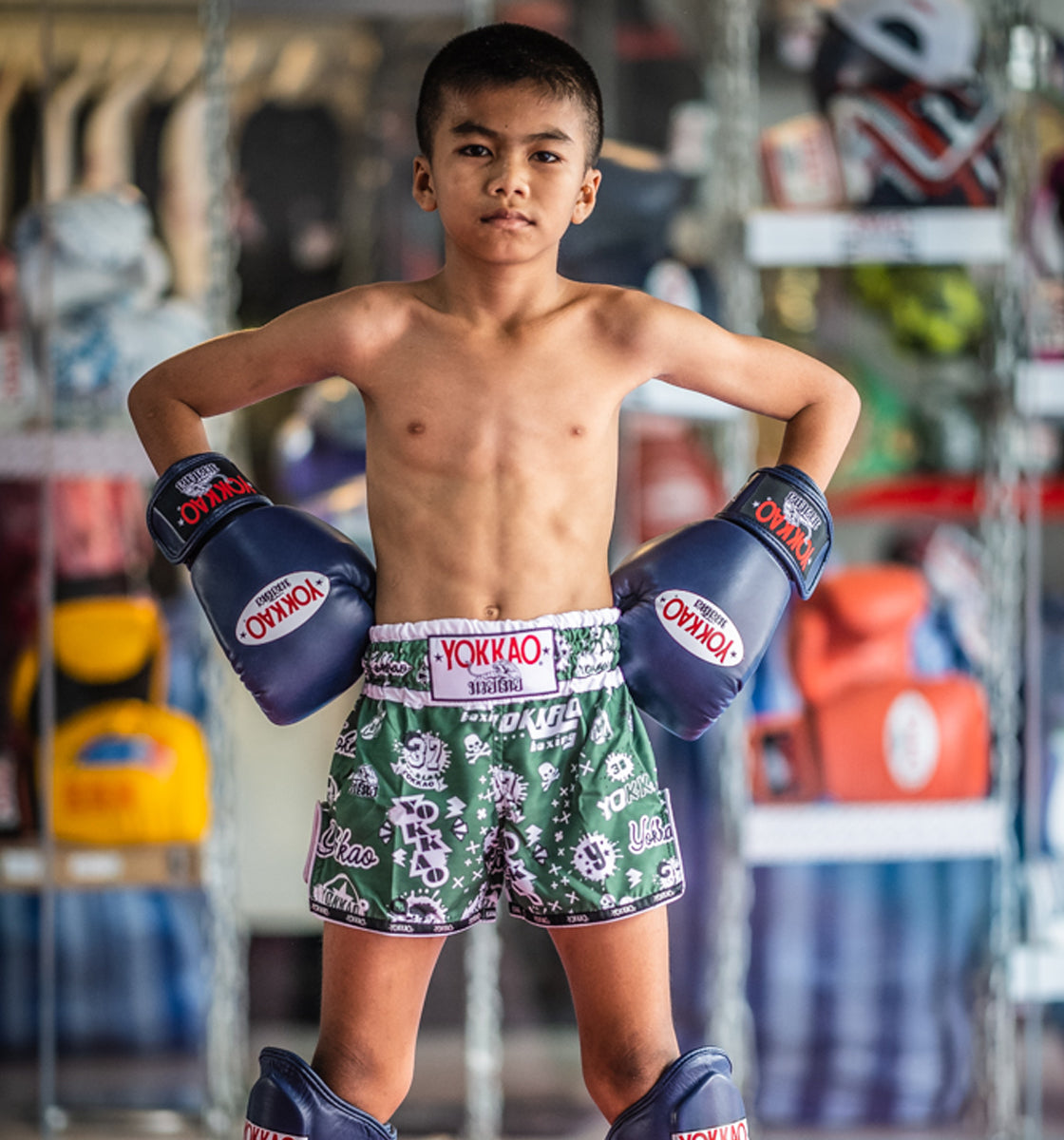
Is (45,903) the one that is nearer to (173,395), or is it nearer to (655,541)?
(173,395)

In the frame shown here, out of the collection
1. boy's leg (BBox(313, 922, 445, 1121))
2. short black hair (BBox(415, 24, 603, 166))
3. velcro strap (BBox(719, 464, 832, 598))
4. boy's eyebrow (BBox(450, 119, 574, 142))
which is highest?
short black hair (BBox(415, 24, 603, 166))

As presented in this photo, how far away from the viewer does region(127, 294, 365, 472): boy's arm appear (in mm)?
1124

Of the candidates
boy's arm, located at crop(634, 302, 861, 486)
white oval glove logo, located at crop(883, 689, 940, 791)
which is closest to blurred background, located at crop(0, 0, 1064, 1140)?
white oval glove logo, located at crop(883, 689, 940, 791)

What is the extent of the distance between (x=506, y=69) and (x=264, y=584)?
454 millimetres

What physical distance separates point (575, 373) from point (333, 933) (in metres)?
0.51

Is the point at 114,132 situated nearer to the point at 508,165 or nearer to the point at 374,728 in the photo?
the point at 508,165

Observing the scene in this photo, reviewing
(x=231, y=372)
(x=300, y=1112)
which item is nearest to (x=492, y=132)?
(x=231, y=372)

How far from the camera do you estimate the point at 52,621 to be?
2.11m

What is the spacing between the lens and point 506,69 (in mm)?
1058

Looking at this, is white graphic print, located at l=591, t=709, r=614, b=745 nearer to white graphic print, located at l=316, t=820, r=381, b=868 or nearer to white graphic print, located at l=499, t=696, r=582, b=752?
white graphic print, located at l=499, t=696, r=582, b=752

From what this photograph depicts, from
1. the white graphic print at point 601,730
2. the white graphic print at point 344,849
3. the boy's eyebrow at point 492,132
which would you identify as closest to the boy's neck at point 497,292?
the boy's eyebrow at point 492,132

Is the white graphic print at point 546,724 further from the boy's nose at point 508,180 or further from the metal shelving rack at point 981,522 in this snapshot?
the metal shelving rack at point 981,522

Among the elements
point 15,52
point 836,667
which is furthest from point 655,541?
point 15,52

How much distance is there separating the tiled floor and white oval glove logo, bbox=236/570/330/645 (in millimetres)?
1277
